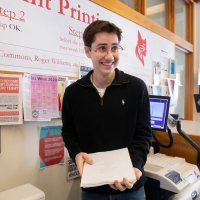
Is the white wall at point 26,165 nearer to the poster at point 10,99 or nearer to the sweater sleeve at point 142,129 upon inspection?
the poster at point 10,99

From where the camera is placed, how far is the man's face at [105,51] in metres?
1.03

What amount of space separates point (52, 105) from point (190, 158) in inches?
42.5

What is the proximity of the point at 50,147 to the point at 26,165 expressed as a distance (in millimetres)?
194

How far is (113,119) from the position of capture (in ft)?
3.59

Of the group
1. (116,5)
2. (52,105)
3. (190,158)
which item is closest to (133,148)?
(52,105)

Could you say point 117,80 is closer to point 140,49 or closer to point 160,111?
point 160,111

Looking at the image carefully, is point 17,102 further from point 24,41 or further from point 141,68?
point 141,68

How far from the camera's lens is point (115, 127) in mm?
1095

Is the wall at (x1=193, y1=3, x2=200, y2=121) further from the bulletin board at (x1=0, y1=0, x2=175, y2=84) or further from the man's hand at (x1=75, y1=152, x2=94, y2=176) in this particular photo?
the man's hand at (x1=75, y1=152, x2=94, y2=176)

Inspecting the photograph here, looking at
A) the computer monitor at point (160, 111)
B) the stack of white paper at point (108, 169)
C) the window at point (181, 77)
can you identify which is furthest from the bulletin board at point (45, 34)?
the window at point (181, 77)

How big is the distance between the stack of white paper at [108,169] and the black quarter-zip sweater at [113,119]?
0.23ft

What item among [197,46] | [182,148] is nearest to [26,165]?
[182,148]

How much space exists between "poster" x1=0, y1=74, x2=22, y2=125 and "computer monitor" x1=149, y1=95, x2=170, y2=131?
0.94m

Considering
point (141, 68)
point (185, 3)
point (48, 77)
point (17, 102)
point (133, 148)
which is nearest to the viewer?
point (133, 148)
